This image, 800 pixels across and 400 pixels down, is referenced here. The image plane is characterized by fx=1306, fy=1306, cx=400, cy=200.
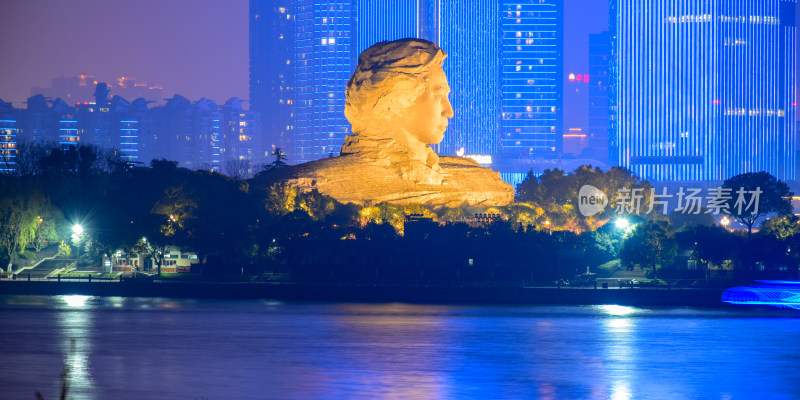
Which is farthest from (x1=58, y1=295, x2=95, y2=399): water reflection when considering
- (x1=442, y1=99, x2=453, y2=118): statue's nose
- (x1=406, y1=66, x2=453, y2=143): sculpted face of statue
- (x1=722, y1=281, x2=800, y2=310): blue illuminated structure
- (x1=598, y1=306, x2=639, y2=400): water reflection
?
(x1=722, y1=281, x2=800, y2=310): blue illuminated structure

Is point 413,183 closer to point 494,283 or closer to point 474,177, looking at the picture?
point 474,177

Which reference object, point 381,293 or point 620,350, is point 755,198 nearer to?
point 381,293

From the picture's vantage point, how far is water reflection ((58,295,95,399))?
56188 mm

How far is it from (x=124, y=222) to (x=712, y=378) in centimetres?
5835

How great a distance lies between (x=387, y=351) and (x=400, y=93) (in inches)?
1907

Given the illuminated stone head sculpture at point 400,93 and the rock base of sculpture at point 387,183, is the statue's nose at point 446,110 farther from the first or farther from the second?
the rock base of sculpture at point 387,183

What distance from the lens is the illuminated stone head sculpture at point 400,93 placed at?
377ft

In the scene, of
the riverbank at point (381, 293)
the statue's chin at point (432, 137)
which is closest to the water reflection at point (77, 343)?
the riverbank at point (381, 293)

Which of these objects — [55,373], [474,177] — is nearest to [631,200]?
[474,177]

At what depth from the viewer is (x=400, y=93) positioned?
11469 cm

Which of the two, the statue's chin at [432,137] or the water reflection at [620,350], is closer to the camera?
the water reflection at [620,350]

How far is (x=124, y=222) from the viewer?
348 ft

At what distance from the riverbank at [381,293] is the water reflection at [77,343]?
7.67 ft

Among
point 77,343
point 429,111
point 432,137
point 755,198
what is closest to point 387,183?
point 432,137
